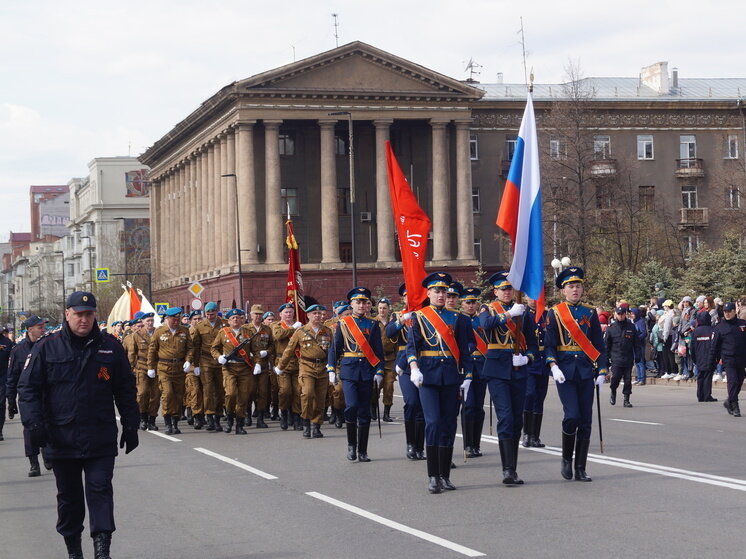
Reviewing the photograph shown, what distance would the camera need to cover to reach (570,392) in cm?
1245

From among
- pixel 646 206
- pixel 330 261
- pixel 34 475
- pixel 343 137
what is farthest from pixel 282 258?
pixel 34 475

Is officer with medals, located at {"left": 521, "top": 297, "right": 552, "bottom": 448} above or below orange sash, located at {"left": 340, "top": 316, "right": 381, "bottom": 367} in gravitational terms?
below

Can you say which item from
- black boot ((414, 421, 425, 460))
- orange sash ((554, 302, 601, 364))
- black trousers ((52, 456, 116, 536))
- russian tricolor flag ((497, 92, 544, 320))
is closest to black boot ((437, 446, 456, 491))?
orange sash ((554, 302, 601, 364))

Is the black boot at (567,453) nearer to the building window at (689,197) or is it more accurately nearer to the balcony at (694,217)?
the balcony at (694,217)

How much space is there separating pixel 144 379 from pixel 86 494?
1315 cm

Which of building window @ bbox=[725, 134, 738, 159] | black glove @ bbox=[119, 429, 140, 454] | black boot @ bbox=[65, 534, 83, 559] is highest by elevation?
building window @ bbox=[725, 134, 738, 159]

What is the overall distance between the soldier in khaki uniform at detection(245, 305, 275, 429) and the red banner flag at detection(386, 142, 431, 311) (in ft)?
13.5

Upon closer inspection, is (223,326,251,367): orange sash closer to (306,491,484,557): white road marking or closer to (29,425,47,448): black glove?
(306,491,484,557): white road marking

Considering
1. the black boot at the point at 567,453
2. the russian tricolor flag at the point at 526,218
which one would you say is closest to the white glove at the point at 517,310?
the russian tricolor flag at the point at 526,218

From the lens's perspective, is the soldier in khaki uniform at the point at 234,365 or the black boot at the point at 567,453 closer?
the black boot at the point at 567,453

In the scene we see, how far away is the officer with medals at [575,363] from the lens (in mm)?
12430

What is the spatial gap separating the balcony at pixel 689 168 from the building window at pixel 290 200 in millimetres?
24138

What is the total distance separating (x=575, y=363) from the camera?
12523mm

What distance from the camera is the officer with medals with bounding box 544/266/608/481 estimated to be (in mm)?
12430
